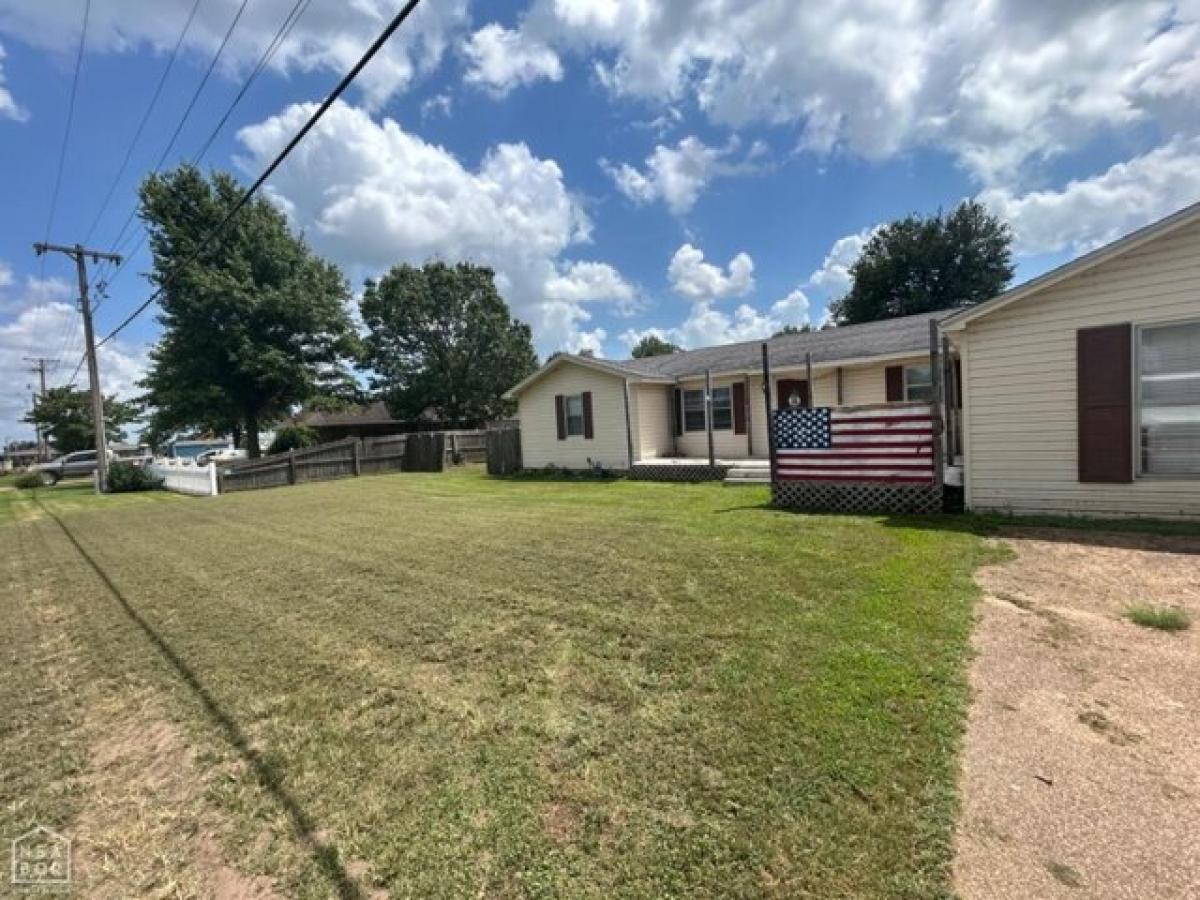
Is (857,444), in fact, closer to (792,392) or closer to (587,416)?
(792,392)

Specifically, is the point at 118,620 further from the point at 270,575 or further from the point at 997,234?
the point at 997,234

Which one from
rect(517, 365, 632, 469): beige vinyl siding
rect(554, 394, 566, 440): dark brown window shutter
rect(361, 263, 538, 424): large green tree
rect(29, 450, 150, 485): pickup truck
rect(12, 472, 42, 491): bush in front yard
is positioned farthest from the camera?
rect(361, 263, 538, 424): large green tree

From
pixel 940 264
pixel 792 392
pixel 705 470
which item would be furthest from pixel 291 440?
pixel 940 264

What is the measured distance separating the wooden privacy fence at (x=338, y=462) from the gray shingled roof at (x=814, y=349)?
31.7 ft

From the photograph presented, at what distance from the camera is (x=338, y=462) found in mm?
21078

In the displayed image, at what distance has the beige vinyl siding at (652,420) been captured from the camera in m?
15.5

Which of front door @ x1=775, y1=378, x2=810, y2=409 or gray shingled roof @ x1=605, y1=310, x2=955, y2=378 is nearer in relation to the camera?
gray shingled roof @ x1=605, y1=310, x2=955, y2=378

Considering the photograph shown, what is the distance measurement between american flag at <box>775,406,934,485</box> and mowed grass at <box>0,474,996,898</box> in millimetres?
1589

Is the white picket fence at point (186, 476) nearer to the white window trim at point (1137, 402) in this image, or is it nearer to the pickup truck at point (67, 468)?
the pickup truck at point (67, 468)

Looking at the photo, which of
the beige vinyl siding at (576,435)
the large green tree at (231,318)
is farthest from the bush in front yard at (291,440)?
the beige vinyl siding at (576,435)

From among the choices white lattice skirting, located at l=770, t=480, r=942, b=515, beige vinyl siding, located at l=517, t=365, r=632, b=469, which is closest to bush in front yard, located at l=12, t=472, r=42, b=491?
beige vinyl siding, located at l=517, t=365, r=632, b=469

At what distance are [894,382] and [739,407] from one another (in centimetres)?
370

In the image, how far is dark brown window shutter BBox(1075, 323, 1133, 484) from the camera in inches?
270

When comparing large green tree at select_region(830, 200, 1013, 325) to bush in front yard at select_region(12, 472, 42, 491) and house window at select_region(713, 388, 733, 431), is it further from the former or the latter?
bush in front yard at select_region(12, 472, 42, 491)
